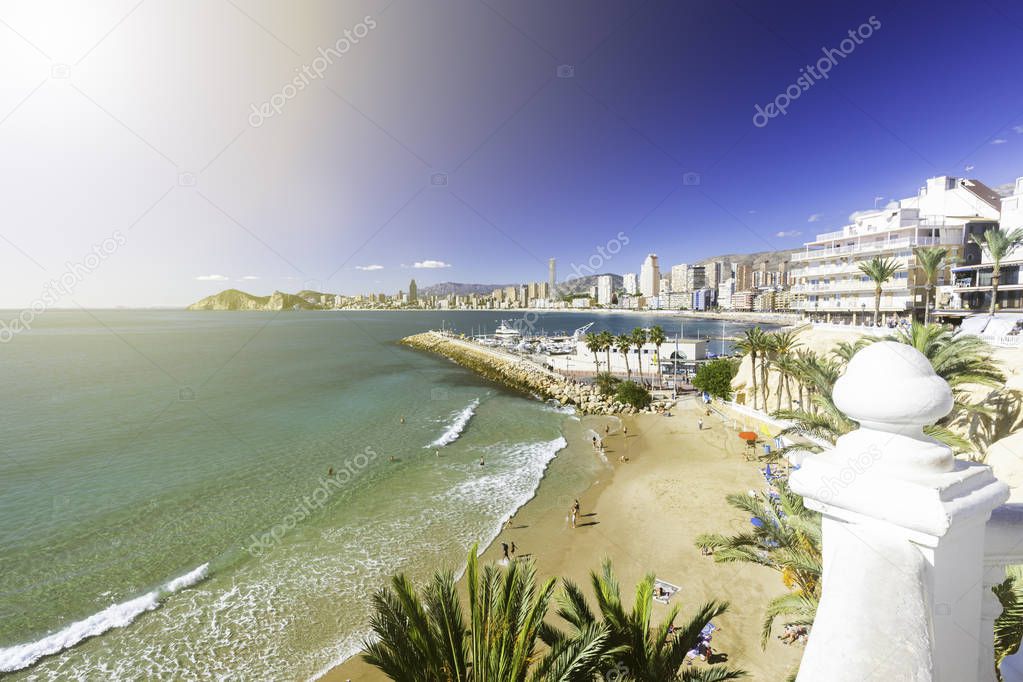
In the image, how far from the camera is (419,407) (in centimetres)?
4362

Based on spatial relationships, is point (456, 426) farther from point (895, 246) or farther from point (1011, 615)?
point (895, 246)

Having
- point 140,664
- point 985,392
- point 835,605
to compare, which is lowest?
point 140,664

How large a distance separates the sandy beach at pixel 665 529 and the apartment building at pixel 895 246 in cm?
1800

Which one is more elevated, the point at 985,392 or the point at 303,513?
the point at 985,392

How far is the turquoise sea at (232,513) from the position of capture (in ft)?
44.1

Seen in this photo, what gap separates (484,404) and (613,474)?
21465mm

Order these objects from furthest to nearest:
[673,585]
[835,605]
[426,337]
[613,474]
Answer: [426,337] → [613,474] → [673,585] → [835,605]

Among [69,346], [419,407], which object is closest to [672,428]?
[419,407]

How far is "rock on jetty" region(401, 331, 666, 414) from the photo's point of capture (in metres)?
41.2

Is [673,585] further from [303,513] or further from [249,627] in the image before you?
[303,513]

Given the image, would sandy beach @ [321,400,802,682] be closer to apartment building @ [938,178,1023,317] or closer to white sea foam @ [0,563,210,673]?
white sea foam @ [0,563,210,673]

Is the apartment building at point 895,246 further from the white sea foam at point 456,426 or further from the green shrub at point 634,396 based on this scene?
the white sea foam at point 456,426

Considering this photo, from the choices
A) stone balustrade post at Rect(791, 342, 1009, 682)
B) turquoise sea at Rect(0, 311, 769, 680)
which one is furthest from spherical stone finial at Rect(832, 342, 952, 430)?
turquoise sea at Rect(0, 311, 769, 680)

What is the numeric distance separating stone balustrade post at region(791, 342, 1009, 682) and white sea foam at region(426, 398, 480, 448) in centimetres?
3082
